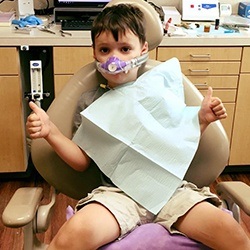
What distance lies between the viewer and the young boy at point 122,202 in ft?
4.31

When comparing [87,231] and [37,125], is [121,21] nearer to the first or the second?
[37,125]

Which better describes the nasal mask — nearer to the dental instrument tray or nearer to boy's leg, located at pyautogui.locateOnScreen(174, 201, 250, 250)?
boy's leg, located at pyautogui.locateOnScreen(174, 201, 250, 250)

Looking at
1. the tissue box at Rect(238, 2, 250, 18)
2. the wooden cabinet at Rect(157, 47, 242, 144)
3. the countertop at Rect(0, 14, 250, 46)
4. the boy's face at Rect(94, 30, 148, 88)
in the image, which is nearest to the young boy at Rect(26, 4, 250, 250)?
the boy's face at Rect(94, 30, 148, 88)

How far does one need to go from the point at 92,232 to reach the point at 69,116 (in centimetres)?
44

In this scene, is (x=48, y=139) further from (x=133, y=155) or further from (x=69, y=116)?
(x=133, y=155)

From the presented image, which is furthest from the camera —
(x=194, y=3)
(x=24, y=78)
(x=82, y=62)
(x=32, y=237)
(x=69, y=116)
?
(x=194, y=3)

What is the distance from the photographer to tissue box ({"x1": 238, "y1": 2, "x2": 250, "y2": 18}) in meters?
2.99

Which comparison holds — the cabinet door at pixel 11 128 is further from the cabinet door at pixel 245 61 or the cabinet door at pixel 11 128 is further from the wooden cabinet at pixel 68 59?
the cabinet door at pixel 245 61

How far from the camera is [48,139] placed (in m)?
1.46

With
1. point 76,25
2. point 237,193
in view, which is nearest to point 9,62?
point 76,25

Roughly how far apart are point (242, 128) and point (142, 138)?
145cm

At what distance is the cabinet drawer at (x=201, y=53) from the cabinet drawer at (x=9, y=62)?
763 mm

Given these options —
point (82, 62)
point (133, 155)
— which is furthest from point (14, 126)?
point (133, 155)

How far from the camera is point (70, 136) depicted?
159 centimetres
